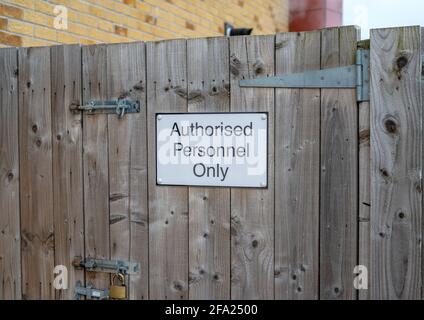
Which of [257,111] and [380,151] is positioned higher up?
[257,111]

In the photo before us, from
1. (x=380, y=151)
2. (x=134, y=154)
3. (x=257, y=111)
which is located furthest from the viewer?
(x=134, y=154)

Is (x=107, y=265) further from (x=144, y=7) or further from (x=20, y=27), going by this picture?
(x=144, y=7)

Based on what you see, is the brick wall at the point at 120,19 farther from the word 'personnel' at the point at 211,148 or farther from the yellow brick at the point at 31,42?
the word 'personnel' at the point at 211,148

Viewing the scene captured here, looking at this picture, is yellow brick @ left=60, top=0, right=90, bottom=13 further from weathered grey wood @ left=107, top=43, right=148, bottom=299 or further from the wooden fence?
weathered grey wood @ left=107, top=43, right=148, bottom=299

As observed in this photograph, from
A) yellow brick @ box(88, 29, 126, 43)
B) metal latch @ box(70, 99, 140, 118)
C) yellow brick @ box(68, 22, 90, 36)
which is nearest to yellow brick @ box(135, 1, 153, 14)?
yellow brick @ box(88, 29, 126, 43)

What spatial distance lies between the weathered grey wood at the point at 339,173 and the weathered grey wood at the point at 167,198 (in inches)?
23.7

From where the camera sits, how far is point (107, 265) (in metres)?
2.36

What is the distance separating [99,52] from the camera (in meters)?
2.35

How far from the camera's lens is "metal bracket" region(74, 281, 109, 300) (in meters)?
2.37

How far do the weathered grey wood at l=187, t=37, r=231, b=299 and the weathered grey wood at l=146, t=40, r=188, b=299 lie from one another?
4cm

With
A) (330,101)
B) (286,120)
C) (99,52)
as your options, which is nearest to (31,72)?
(99,52)

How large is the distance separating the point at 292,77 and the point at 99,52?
2.95 feet

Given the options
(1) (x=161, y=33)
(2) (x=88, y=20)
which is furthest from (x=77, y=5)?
(1) (x=161, y=33)
